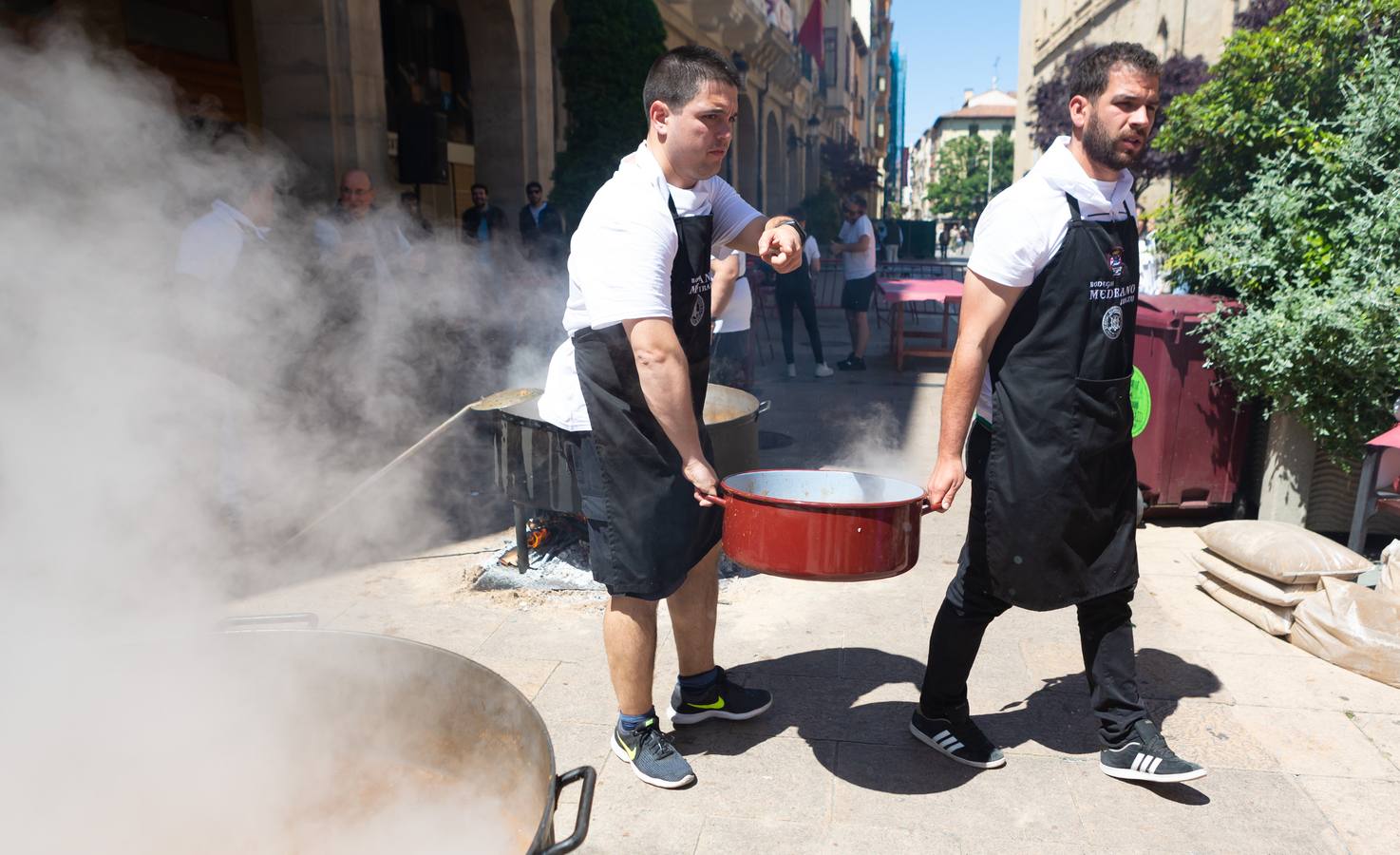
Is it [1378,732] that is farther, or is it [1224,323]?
[1224,323]

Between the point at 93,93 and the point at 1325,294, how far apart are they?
17.8 ft

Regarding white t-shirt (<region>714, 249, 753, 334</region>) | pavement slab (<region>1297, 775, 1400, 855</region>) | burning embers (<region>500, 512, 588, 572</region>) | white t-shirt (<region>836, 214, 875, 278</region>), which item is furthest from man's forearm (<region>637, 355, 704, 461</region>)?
white t-shirt (<region>836, 214, 875, 278</region>)

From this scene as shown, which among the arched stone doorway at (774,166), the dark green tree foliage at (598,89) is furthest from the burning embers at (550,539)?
the arched stone doorway at (774,166)

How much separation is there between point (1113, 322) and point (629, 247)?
1293mm

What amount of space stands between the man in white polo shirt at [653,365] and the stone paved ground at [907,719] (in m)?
0.29

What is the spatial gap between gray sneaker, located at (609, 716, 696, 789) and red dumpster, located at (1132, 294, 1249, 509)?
3209mm

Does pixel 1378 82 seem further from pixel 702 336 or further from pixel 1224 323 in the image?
pixel 702 336

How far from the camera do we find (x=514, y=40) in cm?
1116

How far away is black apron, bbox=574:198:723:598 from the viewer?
2.58 meters

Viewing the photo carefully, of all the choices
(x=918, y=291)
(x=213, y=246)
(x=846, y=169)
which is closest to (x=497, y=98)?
(x=918, y=291)

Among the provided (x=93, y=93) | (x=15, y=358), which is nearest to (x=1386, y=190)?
(x=15, y=358)

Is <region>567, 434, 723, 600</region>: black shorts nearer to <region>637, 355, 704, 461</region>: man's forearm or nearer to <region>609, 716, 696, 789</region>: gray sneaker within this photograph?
<region>637, 355, 704, 461</region>: man's forearm

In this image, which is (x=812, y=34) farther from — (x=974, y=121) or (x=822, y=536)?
(x=974, y=121)

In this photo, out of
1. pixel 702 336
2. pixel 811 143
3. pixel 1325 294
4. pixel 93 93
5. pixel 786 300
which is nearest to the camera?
pixel 702 336
